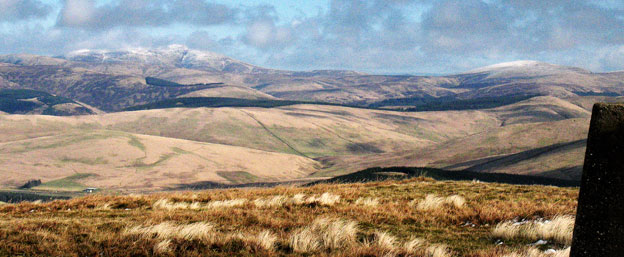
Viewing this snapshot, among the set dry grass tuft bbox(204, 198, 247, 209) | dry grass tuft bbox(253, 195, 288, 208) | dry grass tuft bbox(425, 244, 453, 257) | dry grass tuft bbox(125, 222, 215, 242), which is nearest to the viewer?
dry grass tuft bbox(425, 244, 453, 257)

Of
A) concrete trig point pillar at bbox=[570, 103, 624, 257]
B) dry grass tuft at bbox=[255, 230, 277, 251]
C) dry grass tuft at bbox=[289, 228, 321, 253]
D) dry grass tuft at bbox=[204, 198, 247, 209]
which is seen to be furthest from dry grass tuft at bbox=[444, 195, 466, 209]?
concrete trig point pillar at bbox=[570, 103, 624, 257]

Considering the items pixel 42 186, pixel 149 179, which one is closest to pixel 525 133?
pixel 149 179

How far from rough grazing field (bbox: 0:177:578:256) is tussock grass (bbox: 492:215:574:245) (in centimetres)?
2

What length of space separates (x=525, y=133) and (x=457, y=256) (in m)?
197

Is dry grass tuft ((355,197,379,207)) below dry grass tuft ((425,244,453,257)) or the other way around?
below

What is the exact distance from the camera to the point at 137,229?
11266 mm

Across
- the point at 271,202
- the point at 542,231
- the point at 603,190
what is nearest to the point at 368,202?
the point at 271,202

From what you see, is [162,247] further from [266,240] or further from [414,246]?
[414,246]

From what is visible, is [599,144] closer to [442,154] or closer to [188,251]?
Answer: [188,251]

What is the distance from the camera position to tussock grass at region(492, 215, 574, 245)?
11312 mm

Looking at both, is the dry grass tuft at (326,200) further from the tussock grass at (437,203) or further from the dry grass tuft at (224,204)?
the tussock grass at (437,203)

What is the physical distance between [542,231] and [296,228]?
5654mm

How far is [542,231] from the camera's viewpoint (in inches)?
461

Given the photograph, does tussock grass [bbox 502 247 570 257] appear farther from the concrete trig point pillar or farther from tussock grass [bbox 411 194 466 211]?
tussock grass [bbox 411 194 466 211]
